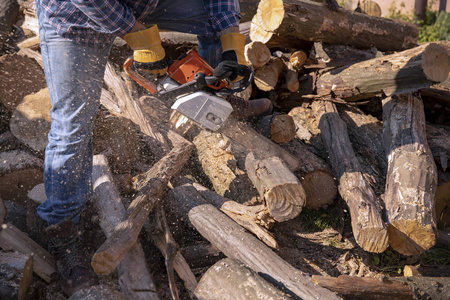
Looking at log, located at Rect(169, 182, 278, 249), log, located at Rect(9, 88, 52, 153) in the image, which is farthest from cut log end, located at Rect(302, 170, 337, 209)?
log, located at Rect(9, 88, 52, 153)

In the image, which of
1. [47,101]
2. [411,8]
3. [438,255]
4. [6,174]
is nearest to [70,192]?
[6,174]

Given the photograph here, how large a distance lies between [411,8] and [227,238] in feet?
22.2

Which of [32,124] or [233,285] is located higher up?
[233,285]

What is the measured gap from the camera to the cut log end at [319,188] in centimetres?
302

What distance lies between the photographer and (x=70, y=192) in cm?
239

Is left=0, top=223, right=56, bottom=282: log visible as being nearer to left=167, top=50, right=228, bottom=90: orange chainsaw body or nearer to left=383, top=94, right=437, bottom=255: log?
left=167, top=50, right=228, bottom=90: orange chainsaw body

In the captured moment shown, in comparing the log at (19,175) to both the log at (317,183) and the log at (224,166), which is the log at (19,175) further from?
the log at (317,183)

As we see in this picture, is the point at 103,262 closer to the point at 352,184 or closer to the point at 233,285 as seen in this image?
the point at 233,285

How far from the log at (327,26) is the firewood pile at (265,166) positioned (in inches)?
0.6

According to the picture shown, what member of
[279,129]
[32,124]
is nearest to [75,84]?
[32,124]

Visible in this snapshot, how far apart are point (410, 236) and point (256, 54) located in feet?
7.50

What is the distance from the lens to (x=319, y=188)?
3.04m

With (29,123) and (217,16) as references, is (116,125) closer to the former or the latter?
(29,123)

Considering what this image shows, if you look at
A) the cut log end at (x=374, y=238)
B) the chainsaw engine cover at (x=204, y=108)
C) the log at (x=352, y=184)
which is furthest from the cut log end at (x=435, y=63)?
the chainsaw engine cover at (x=204, y=108)
